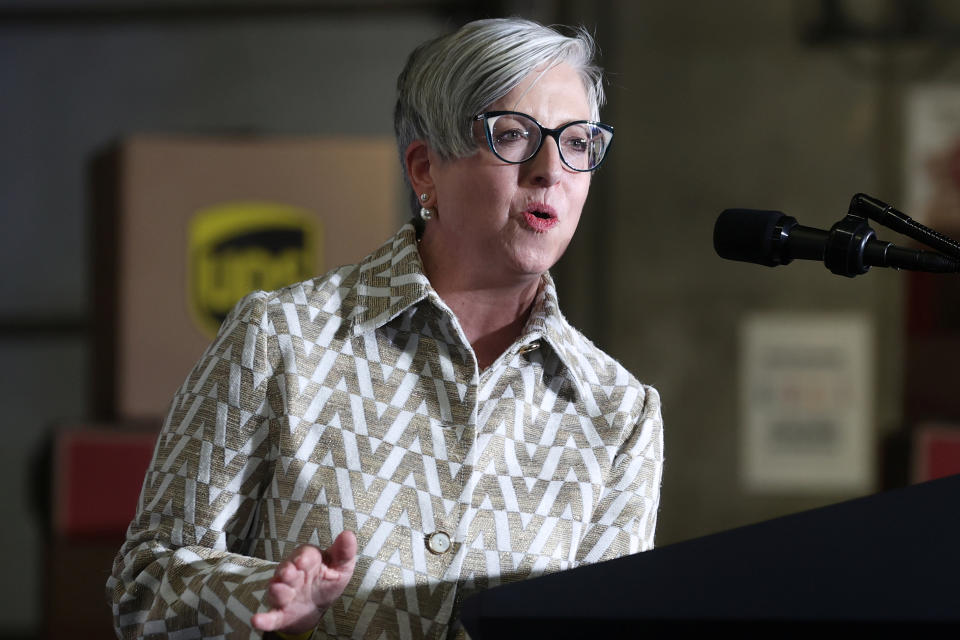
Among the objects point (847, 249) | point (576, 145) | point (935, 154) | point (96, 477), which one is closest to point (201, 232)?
A: point (96, 477)

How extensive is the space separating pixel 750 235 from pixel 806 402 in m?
2.44

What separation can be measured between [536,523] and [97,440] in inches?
53.1

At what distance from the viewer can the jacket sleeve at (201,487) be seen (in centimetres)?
91

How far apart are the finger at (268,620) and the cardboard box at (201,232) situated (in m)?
1.39

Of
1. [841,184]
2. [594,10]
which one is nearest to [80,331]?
[594,10]

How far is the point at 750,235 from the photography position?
86cm

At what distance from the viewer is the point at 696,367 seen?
3188 mm

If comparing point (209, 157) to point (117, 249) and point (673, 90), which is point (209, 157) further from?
point (673, 90)

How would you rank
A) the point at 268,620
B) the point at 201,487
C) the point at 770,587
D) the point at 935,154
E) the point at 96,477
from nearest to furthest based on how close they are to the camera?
the point at 770,587 → the point at 268,620 → the point at 201,487 → the point at 96,477 → the point at 935,154

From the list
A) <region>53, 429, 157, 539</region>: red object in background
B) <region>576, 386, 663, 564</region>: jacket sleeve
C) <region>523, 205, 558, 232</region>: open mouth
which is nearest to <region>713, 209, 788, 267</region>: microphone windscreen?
<region>523, 205, 558, 232</region>: open mouth

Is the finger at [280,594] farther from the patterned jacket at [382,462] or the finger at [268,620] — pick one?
the patterned jacket at [382,462]

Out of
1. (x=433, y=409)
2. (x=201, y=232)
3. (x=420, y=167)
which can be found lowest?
(x=433, y=409)

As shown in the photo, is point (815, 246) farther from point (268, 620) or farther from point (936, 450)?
point (936, 450)

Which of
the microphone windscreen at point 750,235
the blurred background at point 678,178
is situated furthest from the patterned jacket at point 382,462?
the blurred background at point 678,178
